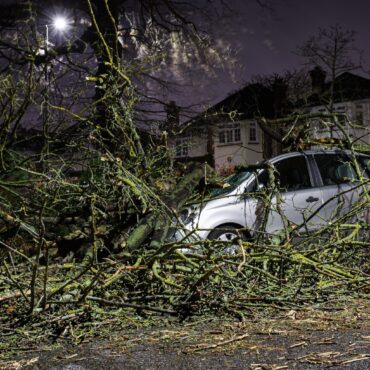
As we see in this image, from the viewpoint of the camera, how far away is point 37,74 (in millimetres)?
5941

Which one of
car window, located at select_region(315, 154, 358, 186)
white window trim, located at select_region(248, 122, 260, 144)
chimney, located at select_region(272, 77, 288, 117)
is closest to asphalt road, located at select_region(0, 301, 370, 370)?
car window, located at select_region(315, 154, 358, 186)

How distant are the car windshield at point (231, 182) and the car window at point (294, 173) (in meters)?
0.57

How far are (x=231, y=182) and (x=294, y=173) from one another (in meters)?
1.03

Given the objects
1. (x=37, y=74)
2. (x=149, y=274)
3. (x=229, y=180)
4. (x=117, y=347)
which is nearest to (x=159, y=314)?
(x=149, y=274)

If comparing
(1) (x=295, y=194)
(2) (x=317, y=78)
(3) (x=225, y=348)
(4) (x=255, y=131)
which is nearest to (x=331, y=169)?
(1) (x=295, y=194)

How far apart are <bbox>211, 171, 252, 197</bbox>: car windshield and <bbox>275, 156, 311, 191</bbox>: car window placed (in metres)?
0.57

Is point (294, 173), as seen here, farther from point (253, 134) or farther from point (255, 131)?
point (253, 134)

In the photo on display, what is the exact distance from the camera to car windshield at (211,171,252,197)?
25.3ft

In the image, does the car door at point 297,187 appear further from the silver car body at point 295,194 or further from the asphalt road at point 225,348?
the asphalt road at point 225,348

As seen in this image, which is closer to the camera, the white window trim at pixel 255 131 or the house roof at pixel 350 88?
the house roof at pixel 350 88

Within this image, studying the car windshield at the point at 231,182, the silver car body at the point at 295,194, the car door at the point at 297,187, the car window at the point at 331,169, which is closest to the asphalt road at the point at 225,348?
the silver car body at the point at 295,194

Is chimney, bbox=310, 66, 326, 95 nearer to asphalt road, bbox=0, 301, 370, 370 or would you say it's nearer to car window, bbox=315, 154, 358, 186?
car window, bbox=315, 154, 358, 186

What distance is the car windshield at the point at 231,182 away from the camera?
771cm

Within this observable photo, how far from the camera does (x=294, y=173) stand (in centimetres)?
828
